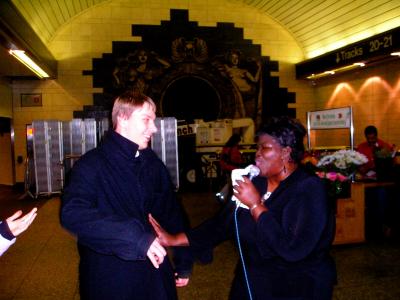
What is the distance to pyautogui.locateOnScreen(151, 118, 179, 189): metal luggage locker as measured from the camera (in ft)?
31.3

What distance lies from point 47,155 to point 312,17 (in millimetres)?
7673

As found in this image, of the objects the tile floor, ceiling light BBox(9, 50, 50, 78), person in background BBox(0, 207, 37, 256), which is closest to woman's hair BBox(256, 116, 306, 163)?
person in background BBox(0, 207, 37, 256)

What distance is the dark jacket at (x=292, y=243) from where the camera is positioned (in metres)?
1.44

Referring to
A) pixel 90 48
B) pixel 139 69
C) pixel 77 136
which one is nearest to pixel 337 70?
pixel 139 69

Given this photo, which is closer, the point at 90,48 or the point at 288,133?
the point at 288,133

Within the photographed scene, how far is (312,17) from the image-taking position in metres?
10.3

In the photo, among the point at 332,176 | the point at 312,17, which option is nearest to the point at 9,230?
the point at 332,176

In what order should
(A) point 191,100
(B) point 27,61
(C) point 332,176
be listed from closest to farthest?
(C) point 332,176 → (B) point 27,61 → (A) point 191,100

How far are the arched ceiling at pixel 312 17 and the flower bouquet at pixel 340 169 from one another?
442 cm

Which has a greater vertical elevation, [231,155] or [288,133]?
[288,133]

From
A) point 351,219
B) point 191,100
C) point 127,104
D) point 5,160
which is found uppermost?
point 191,100

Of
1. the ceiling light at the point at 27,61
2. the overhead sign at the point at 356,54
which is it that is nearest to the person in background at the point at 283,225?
the ceiling light at the point at 27,61

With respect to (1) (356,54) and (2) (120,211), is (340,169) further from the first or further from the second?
(1) (356,54)

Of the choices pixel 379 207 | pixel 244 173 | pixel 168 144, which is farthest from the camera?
pixel 168 144
